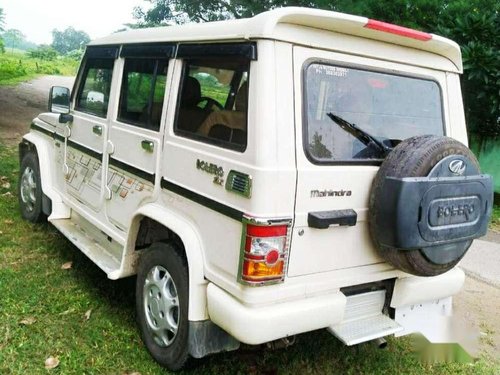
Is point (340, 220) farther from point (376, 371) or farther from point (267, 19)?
→ point (376, 371)

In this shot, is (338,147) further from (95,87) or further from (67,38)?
(67,38)

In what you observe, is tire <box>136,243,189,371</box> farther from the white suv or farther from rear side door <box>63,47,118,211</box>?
rear side door <box>63,47,118,211</box>

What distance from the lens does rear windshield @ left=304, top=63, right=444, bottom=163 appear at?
265 cm

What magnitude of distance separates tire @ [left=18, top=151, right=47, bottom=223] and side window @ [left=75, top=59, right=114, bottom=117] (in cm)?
102

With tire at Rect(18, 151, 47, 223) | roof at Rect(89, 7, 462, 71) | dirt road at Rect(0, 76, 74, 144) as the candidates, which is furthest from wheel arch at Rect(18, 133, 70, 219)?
dirt road at Rect(0, 76, 74, 144)

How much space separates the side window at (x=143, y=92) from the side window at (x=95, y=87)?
0.93 ft

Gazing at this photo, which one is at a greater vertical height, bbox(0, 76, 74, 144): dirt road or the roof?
the roof

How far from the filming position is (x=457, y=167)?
2713mm

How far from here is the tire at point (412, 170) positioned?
2.62 metres

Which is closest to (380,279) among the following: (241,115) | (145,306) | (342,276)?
(342,276)

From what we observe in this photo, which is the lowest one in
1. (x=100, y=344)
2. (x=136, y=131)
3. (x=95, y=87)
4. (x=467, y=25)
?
(x=100, y=344)

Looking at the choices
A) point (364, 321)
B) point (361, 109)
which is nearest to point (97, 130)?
point (361, 109)

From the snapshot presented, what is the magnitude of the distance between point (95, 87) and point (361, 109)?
2.47m

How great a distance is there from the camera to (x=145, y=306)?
3330 millimetres
